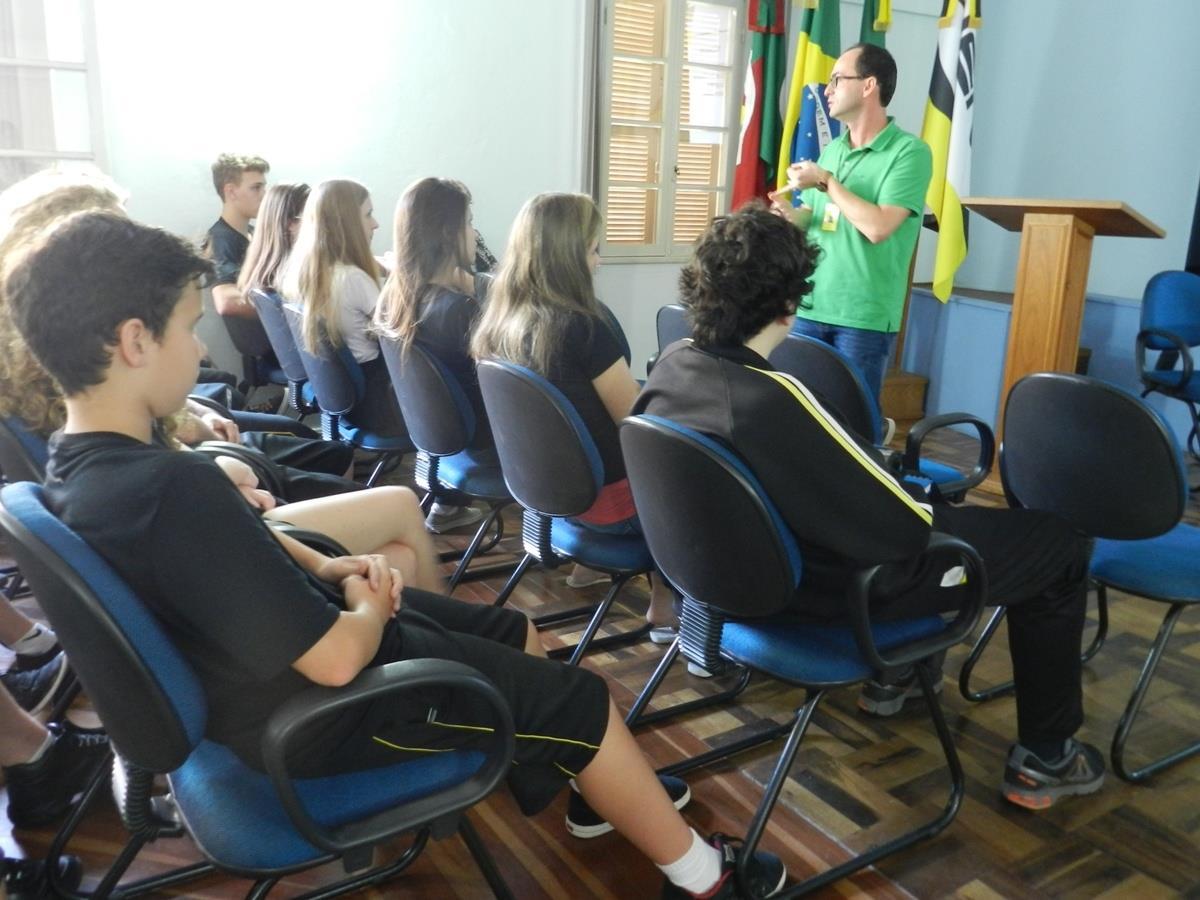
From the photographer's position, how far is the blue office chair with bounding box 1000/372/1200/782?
68.4 inches

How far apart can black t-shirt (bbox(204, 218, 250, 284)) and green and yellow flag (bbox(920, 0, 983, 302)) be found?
3.19 meters

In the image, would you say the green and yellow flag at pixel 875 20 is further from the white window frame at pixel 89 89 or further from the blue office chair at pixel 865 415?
the white window frame at pixel 89 89

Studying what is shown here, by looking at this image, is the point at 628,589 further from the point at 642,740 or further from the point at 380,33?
the point at 380,33

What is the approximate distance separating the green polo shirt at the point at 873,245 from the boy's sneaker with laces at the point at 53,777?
2403mm

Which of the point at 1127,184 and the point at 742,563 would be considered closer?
the point at 742,563

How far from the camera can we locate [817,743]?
2096mm

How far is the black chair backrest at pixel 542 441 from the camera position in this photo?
6.40 feet

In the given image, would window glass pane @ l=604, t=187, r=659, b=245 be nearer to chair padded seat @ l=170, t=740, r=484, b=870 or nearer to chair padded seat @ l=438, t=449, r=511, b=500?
chair padded seat @ l=438, t=449, r=511, b=500

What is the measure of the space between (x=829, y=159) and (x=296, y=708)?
113 inches

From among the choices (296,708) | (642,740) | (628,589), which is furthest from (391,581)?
(628,589)

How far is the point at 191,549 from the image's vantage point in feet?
3.27

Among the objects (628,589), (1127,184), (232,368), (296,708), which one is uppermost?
(1127,184)

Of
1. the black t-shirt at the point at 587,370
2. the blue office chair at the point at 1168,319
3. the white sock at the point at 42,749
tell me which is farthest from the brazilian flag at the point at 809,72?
the white sock at the point at 42,749

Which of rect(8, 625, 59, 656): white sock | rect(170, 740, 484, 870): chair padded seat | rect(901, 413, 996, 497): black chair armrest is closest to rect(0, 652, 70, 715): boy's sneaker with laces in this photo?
rect(8, 625, 59, 656): white sock
